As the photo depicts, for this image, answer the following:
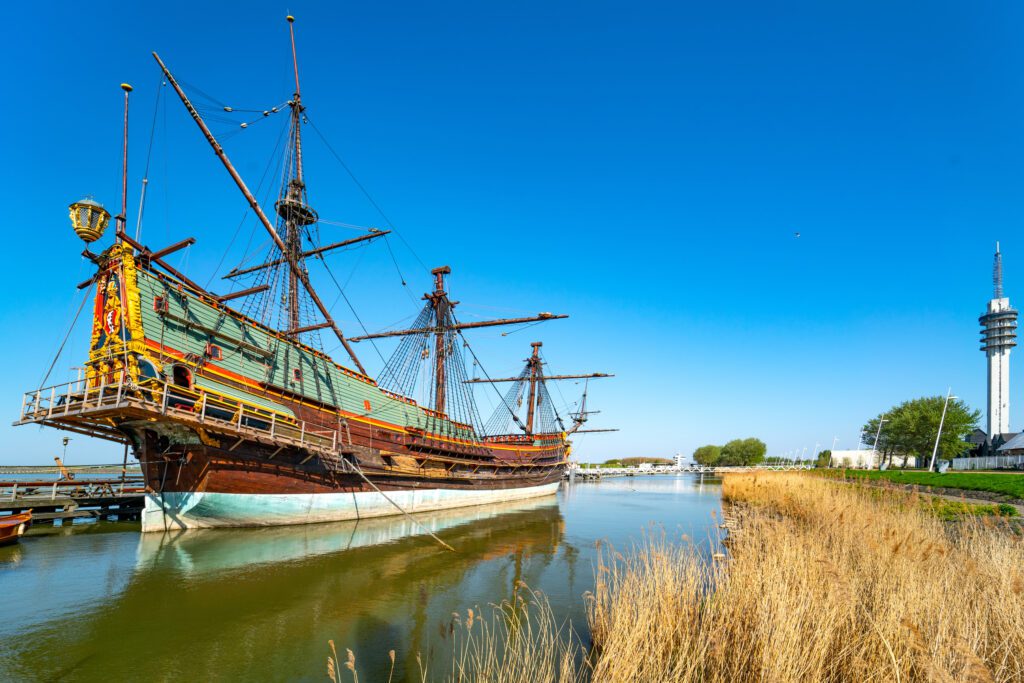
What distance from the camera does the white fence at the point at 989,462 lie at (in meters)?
46.7

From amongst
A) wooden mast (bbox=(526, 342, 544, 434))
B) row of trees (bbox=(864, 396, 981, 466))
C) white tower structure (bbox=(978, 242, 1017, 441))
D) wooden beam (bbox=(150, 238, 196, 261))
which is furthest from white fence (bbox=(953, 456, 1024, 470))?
wooden beam (bbox=(150, 238, 196, 261))

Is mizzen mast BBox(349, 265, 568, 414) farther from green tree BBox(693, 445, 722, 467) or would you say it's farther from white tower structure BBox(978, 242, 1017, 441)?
green tree BBox(693, 445, 722, 467)

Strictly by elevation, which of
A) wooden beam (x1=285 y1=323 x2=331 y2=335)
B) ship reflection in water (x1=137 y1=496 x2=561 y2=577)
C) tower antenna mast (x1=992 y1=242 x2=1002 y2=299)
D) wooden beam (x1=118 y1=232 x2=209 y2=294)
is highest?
tower antenna mast (x1=992 y1=242 x2=1002 y2=299)

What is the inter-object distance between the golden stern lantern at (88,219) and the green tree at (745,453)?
117 meters

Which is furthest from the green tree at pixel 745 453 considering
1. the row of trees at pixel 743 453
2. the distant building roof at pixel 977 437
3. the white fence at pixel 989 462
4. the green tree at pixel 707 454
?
the white fence at pixel 989 462

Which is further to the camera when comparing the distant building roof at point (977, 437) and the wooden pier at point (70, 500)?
the distant building roof at point (977, 437)

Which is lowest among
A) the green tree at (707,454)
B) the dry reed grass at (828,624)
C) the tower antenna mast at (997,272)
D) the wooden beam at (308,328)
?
the green tree at (707,454)

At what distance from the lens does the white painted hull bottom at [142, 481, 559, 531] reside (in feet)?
55.3

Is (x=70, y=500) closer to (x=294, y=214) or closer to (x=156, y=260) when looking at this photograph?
(x=156, y=260)

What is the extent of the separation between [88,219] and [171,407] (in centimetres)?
651

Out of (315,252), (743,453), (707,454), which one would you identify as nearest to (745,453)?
(743,453)

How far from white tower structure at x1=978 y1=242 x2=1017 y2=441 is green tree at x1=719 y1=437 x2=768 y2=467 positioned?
1661 inches

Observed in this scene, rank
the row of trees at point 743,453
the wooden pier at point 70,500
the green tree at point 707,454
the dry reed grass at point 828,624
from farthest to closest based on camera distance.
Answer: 1. the green tree at point 707,454
2. the row of trees at point 743,453
3. the wooden pier at point 70,500
4. the dry reed grass at point 828,624

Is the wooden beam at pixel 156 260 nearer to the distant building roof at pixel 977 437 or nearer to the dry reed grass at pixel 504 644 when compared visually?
the dry reed grass at pixel 504 644
